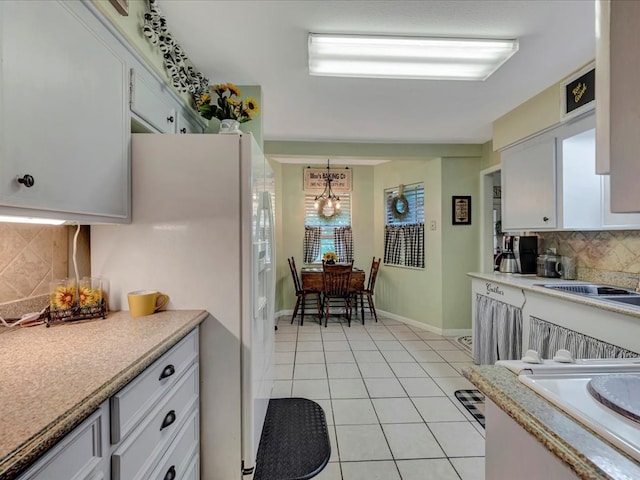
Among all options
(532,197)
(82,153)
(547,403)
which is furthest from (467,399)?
(82,153)

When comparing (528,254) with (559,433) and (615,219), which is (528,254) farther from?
(559,433)

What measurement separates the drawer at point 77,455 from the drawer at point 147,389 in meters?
0.04

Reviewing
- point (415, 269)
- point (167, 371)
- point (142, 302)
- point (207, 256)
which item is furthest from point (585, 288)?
point (142, 302)

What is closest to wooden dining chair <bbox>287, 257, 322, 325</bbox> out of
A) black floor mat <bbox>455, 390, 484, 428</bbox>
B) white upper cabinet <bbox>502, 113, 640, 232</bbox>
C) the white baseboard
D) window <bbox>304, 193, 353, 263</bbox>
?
window <bbox>304, 193, 353, 263</bbox>

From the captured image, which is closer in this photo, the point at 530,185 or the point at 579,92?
the point at 579,92

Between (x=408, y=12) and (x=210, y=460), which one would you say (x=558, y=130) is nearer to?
(x=408, y=12)

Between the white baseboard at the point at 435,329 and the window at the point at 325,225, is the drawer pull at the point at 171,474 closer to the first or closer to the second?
the white baseboard at the point at 435,329

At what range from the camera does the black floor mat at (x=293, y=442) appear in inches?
66.2

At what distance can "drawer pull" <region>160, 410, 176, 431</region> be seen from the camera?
1135 millimetres

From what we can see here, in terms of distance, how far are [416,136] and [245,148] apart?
269cm

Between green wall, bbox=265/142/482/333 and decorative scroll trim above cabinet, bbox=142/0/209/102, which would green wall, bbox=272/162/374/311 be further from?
decorative scroll trim above cabinet, bbox=142/0/209/102

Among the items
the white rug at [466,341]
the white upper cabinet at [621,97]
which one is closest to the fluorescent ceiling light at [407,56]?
the white upper cabinet at [621,97]

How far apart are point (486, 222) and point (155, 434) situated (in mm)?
3931

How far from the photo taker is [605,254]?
238 centimetres
